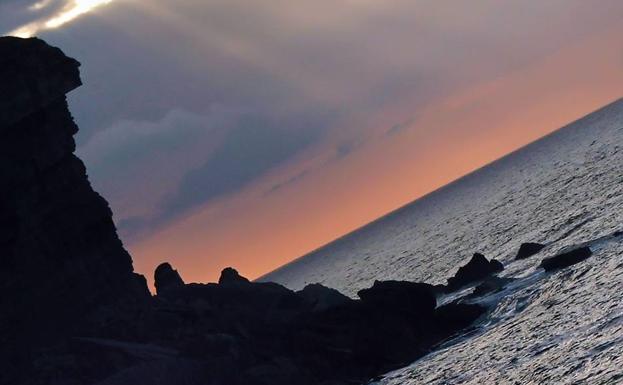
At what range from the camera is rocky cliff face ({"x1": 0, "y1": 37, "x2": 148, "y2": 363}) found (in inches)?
2544

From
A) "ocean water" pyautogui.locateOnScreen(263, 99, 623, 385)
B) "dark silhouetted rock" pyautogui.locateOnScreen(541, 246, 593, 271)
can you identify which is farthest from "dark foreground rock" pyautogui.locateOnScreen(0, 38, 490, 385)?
"dark silhouetted rock" pyautogui.locateOnScreen(541, 246, 593, 271)

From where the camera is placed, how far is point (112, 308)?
226 ft

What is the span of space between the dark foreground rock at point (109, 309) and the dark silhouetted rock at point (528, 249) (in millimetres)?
20219

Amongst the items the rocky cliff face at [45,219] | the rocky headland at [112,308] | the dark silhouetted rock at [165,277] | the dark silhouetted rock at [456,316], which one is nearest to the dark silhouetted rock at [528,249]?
the rocky headland at [112,308]

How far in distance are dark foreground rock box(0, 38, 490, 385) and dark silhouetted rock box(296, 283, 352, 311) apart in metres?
0.21

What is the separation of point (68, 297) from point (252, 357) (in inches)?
551

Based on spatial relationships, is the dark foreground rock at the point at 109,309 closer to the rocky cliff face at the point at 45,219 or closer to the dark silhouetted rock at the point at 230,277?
the rocky cliff face at the point at 45,219

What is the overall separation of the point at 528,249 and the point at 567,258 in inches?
698

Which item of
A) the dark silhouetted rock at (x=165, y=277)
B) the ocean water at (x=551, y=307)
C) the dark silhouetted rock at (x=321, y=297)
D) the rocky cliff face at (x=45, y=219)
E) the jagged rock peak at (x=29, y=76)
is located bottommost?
the ocean water at (x=551, y=307)

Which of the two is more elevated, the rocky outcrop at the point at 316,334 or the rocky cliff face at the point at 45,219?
the rocky cliff face at the point at 45,219

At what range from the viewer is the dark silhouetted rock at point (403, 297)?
66.1 meters

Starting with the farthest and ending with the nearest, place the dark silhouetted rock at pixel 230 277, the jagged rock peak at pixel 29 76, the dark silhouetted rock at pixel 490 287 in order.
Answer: the dark silhouetted rock at pixel 230 277, the dark silhouetted rock at pixel 490 287, the jagged rock peak at pixel 29 76

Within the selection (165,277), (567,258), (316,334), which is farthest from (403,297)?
(165,277)

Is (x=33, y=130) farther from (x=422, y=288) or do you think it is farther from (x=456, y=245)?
(x=456, y=245)
